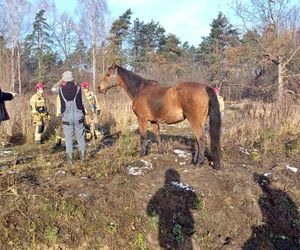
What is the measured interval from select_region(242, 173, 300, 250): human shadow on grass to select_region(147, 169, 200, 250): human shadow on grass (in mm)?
849

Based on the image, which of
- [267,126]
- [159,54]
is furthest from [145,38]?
[267,126]

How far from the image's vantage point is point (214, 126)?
738 cm

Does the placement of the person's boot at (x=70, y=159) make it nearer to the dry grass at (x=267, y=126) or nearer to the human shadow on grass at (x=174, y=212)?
the human shadow on grass at (x=174, y=212)

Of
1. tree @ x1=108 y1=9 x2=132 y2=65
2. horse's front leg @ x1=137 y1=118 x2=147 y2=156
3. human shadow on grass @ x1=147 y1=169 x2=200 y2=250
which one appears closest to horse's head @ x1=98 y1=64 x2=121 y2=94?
horse's front leg @ x1=137 y1=118 x2=147 y2=156

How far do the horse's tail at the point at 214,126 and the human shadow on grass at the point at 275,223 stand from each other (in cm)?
82

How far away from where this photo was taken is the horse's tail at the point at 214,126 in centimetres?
736

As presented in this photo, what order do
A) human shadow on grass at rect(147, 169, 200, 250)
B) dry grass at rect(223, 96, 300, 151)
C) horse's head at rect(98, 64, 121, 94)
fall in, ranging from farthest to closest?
1. dry grass at rect(223, 96, 300, 151)
2. horse's head at rect(98, 64, 121, 94)
3. human shadow on grass at rect(147, 169, 200, 250)

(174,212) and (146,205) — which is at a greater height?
(146,205)

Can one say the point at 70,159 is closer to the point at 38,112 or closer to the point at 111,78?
the point at 111,78

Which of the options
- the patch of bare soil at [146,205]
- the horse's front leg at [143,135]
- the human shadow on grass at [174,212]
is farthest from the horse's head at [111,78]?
the human shadow on grass at [174,212]

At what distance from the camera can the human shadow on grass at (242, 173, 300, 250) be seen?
5.61 metres

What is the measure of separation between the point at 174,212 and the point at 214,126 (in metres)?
2.16

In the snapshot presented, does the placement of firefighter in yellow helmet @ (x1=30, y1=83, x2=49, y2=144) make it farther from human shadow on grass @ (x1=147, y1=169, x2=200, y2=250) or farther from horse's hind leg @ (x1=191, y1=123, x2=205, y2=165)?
human shadow on grass @ (x1=147, y1=169, x2=200, y2=250)

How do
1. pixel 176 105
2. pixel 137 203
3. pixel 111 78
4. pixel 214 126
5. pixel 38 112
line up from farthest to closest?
1. pixel 38 112
2. pixel 111 78
3. pixel 176 105
4. pixel 214 126
5. pixel 137 203
